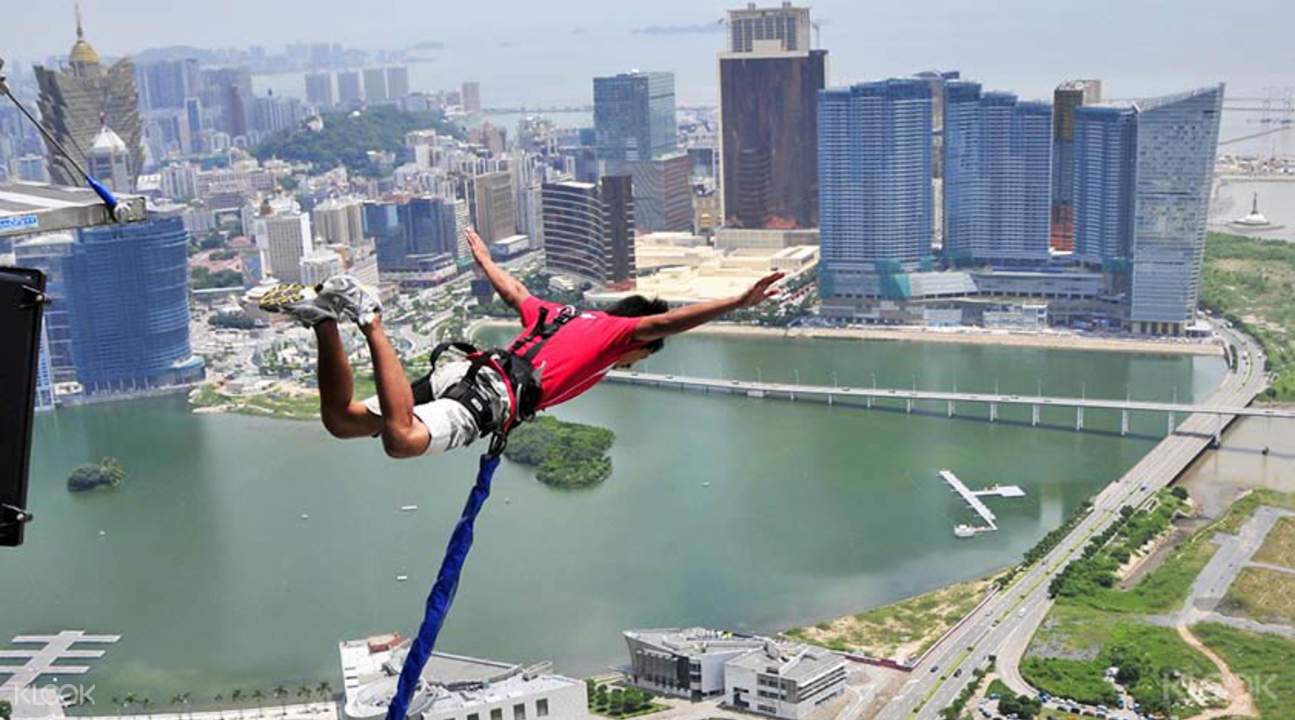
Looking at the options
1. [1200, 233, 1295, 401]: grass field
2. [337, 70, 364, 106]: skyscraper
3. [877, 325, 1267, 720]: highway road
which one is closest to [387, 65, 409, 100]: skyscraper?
[337, 70, 364, 106]: skyscraper

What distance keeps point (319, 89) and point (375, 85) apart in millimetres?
934

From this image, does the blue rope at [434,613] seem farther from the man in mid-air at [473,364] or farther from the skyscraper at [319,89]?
the skyscraper at [319,89]

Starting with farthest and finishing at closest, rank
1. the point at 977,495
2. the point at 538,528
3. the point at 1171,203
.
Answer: the point at 1171,203 → the point at 977,495 → the point at 538,528

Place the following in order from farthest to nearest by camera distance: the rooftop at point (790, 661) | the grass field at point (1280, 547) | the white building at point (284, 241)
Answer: the white building at point (284, 241) < the grass field at point (1280, 547) < the rooftop at point (790, 661)

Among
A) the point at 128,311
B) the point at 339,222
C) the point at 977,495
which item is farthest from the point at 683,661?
the point at 339,222

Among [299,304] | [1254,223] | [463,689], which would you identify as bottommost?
[463,689]

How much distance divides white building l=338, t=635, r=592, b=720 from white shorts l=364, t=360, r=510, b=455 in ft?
10.0

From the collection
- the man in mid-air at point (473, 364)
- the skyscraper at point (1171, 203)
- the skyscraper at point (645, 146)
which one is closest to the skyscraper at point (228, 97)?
the skyscraper at point (645, 146)

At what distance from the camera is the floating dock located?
6535mm

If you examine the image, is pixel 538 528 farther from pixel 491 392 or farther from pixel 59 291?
pixel 491 392

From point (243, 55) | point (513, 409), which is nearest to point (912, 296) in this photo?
point (513, 409)

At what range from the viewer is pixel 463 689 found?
14.5 feet

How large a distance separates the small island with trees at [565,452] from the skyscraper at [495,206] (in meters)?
5.74

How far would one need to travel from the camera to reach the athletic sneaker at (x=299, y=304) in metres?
1.00
